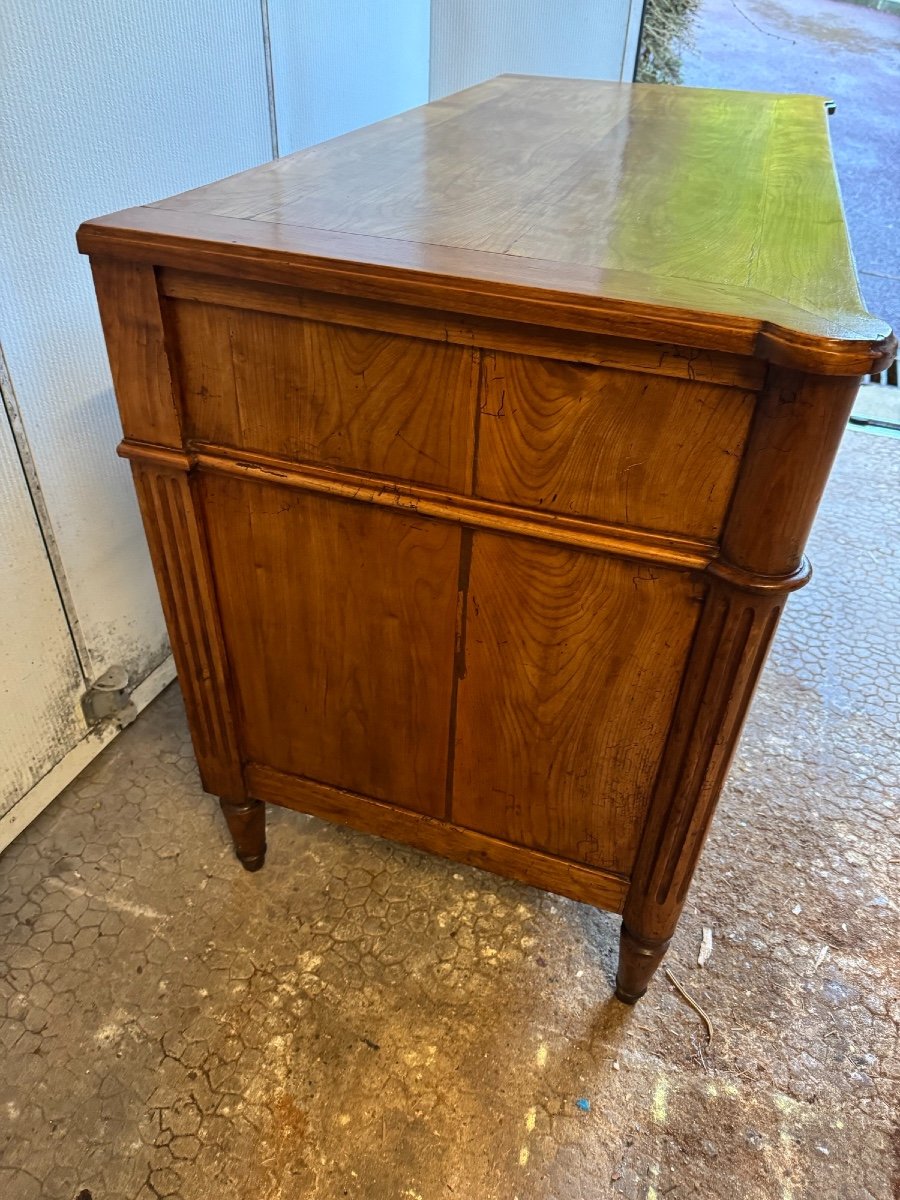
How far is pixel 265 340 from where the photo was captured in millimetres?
765

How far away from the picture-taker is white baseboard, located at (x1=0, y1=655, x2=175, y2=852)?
48.3 inches

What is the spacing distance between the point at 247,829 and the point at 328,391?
664 mm

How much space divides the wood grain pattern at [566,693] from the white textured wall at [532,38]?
74.8 inches

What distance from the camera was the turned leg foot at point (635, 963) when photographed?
996 millimetres

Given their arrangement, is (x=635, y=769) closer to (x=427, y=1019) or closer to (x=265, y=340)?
(x=427, y=1019)

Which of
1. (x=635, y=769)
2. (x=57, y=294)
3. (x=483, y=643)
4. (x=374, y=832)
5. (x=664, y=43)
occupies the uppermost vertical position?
(x=664, y=43)

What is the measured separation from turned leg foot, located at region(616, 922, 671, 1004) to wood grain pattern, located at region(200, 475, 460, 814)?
0.27 metres

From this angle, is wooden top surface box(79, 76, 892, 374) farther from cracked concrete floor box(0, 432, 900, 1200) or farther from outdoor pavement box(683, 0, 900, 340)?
outdoor pavement box(683, 0, 900, 340)

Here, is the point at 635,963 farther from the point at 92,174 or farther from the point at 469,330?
the point at 92,174

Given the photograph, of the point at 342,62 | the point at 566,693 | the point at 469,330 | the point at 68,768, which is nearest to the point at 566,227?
the point at 469,330

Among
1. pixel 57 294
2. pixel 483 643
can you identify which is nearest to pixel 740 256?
pixel 483 643

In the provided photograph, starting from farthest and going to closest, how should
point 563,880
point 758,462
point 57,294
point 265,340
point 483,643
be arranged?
point 57,294 → point 563,880 → point 483,643 → point 265,340 → point 758,462

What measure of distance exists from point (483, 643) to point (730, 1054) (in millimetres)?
624

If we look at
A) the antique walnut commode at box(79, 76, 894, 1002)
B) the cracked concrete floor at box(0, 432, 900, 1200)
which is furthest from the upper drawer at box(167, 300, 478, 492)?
the cracked concrete floor at box(0, 432, 900, 1200)
